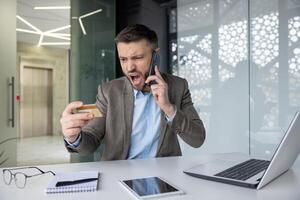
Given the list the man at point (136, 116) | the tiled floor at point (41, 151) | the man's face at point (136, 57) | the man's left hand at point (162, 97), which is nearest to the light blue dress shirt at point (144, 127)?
the man at point (136, 116)

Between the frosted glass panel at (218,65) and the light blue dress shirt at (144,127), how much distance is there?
1888 mm

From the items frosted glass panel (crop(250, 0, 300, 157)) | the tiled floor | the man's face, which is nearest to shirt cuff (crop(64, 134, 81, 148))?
the man's face

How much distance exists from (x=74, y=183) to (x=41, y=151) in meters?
5.61

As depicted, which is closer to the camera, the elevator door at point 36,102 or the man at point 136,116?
the man at point 136,116

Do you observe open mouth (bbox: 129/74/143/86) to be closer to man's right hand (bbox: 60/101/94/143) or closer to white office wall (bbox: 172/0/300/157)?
man's right hand (bbox: 60/101/94/143)

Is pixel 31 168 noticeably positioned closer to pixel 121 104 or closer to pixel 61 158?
pixel 121 104

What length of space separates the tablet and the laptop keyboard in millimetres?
213

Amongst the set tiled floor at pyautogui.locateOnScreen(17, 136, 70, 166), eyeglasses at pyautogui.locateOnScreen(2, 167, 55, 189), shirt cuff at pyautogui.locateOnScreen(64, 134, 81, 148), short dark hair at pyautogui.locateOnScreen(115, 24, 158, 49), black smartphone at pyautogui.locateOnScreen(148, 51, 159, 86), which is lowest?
tiled floor at pyautogui.locateOnScreen(17, 136, 70, 166)

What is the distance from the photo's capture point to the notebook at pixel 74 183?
85 centimetres

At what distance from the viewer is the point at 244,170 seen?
1066 mm

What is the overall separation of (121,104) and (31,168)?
1.67ft

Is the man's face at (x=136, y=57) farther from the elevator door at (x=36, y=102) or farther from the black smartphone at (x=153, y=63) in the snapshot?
the elevator door at (x=36, y=102)

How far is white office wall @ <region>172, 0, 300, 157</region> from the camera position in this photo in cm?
286

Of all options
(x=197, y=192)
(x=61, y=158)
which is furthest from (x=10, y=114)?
(x=197, y=192)
